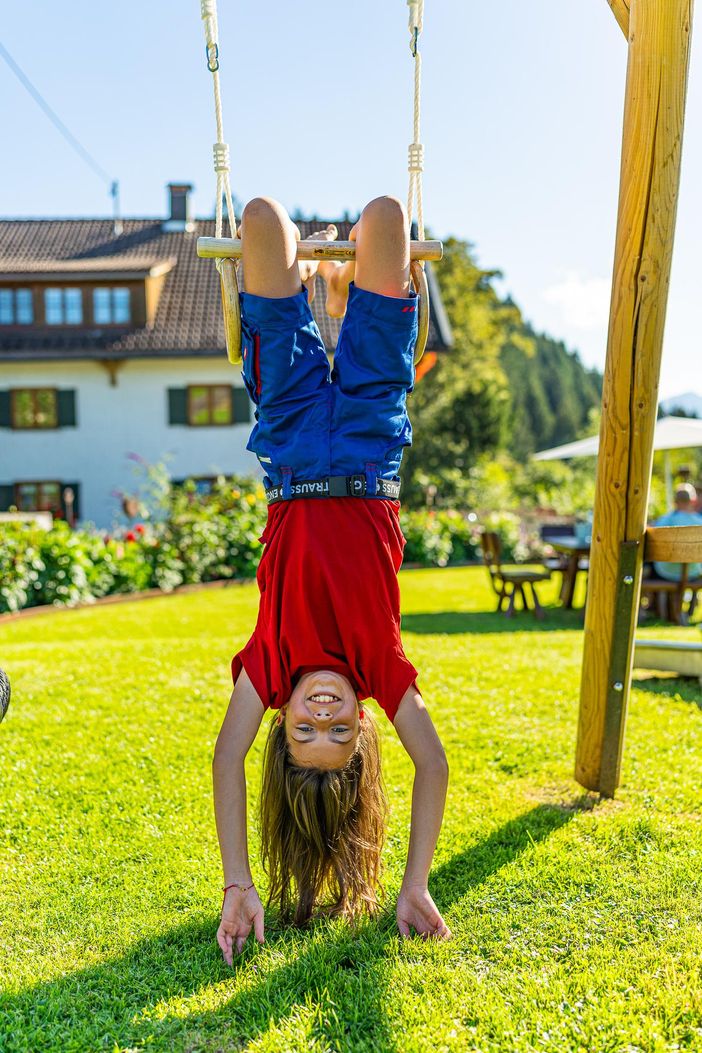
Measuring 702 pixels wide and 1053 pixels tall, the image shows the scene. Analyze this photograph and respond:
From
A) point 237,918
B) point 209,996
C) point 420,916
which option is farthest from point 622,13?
point 209,996

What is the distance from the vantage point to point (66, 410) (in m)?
23.8

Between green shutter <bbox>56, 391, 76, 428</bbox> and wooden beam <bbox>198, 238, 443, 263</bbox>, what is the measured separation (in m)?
21.6

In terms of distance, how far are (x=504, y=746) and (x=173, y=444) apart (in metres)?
19.6

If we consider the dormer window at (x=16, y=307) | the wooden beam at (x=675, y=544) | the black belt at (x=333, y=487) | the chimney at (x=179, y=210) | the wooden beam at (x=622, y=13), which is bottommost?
the wooden beam at (x=675, y=544)

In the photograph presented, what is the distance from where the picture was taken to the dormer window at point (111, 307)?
24281 mm

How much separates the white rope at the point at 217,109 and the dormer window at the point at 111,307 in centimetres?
2175

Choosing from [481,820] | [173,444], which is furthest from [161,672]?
[173,444]

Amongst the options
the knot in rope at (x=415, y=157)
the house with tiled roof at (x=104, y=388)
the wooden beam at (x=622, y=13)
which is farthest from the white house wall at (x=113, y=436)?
the knot in rope at (x=415, y=157)

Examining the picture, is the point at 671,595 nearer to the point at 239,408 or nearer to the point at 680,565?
the point at 680,565

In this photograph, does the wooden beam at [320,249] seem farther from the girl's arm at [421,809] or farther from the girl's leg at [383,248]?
the girl's arm at [421,809]

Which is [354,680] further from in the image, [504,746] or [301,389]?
[504,746]

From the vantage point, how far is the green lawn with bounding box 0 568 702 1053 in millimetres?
2668

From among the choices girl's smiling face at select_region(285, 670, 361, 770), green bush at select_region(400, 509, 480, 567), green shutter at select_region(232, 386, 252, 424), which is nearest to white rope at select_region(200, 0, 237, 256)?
girl's smiling face at select_region(285, 670, 361, 770)

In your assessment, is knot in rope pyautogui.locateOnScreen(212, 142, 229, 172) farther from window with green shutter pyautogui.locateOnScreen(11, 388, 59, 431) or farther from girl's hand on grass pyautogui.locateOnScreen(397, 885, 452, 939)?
window with green shutter pyautogui.locateOnScreen(11, 388, 59, 431)
